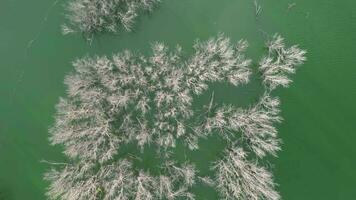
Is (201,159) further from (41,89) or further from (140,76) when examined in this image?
(41,89)

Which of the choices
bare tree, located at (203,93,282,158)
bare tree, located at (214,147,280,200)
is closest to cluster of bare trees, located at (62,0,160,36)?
bare tree, located at (203,93,282,158)

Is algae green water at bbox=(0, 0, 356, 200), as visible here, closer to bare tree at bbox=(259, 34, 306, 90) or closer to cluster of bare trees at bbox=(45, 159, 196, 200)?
bare tree at bbox=(259, 34, 306, 90)

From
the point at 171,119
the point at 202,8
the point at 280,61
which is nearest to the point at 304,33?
the point at 280,61
